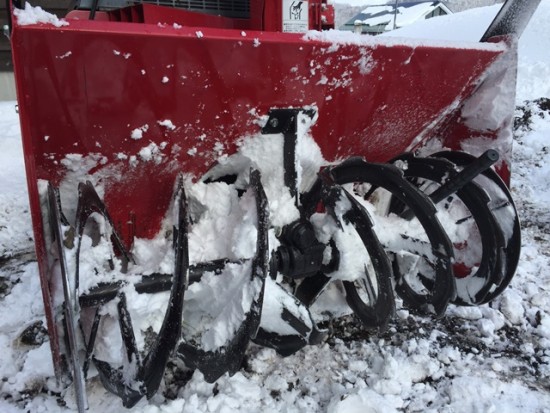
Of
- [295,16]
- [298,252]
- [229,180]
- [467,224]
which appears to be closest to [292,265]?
[298,252]

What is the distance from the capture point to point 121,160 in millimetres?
1621

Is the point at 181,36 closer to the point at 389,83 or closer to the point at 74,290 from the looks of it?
the point at 74,290

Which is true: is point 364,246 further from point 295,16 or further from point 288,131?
point 295,16

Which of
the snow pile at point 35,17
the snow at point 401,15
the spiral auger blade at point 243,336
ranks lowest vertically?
the spiral auger blade at point 243,336

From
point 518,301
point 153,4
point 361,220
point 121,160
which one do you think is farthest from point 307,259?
point 518,301

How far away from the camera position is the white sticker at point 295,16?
201 cm

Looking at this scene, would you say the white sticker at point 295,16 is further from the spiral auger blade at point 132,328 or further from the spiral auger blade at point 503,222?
the spiral auger blade at point 132,328

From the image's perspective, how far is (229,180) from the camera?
6.38ft

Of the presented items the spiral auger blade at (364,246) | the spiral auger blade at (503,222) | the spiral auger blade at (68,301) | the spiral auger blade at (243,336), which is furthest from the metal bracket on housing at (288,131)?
the spiral auger blade at (68,301)

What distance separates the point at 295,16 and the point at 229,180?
0.79 meters

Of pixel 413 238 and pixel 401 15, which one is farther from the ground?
pixel 401 15

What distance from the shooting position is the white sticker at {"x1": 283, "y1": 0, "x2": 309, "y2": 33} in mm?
2014

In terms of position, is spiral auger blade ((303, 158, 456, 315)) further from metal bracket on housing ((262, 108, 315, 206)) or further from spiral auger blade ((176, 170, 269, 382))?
spiral auger blade ((176, 170, 269, 382))

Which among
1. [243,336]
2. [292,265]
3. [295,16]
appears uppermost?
[295,16]
